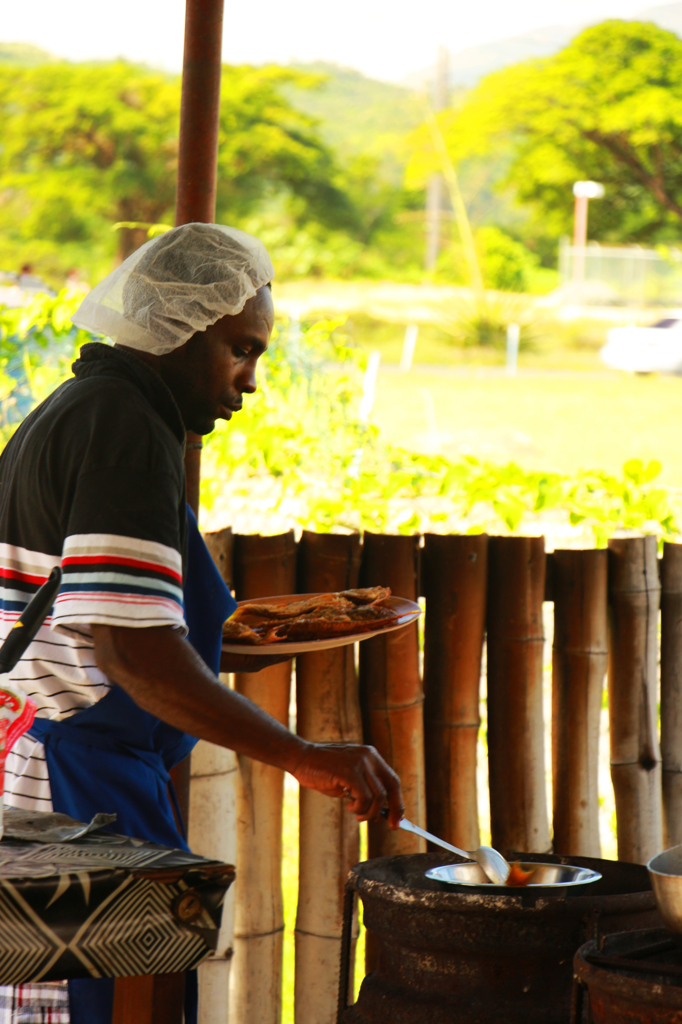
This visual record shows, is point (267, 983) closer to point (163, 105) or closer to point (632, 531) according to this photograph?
point (632, 531)

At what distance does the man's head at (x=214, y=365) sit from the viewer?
67.8 inches

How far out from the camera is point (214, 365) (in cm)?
174

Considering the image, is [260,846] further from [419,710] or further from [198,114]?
[198,114]

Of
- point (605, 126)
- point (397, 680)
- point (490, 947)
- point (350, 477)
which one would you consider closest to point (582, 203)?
point (605, 126)

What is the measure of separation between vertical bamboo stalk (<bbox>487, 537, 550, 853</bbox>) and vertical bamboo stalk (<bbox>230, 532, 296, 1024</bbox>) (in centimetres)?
50

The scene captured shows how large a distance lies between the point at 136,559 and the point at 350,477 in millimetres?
2661

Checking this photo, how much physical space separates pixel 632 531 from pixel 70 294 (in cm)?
236

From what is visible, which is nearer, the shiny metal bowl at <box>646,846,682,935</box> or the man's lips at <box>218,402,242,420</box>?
the shiny metal bowl at <box>646,846,682,935</box>

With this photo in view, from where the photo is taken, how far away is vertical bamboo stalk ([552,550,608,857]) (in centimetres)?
257

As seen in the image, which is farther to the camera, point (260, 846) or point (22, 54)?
point (22, 54)

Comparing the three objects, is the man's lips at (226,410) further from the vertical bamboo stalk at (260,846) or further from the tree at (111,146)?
the tree at (111,146)

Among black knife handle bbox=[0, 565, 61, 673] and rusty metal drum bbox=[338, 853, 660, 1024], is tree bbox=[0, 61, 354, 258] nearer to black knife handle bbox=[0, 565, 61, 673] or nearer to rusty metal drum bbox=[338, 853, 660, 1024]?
rusty metal drum bbox=[338, 853, 660, 1024]

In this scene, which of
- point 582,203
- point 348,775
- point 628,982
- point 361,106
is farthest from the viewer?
point 361,106

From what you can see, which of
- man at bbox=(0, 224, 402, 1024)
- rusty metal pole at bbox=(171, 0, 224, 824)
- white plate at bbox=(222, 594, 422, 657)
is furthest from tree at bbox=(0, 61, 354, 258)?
man at bbox=(0, 224, 402, 1024)
